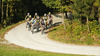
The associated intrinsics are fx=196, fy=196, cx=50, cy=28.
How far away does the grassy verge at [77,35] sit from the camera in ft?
64.5

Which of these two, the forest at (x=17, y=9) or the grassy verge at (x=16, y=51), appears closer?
the grassy verge at (x=16, y=51)

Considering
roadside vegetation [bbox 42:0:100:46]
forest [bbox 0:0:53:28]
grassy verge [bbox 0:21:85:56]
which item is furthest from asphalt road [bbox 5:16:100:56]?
forest [bbox 0:0:53:28]

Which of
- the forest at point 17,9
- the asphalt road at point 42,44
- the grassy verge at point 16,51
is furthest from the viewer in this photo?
the forest at point 17,9

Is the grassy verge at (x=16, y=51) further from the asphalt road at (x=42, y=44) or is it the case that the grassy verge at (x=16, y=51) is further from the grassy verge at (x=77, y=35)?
the grassy verge at (x=77, y=35)

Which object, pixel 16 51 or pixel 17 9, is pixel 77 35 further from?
pixel 17 9

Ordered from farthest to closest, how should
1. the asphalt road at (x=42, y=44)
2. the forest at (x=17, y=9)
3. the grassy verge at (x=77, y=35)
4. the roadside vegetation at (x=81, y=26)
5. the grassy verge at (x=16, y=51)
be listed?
the forest at (x=17, y=9), the roadside vegetation at (x=81, y=26), the grassy verge at (x=77, y=35), the asphalt road at (x=42, y=44), the grassy verge at (x=16, y=51)

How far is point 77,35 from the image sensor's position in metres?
21.6

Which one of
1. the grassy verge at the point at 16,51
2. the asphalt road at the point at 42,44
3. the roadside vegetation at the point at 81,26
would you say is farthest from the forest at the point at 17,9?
the grassy verge at the point at 16,51

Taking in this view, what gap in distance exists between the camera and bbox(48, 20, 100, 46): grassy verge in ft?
64.5

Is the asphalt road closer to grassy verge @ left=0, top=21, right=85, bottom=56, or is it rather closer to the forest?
A: grassy verge @ left=0, top=21, right=85, bottom=56

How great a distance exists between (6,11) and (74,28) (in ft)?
70.4

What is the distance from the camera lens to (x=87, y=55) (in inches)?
587

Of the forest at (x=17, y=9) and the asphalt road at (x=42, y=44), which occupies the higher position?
the asphalt road at (x=42, y=44)

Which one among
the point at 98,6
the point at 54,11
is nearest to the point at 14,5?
the point at 54,11
